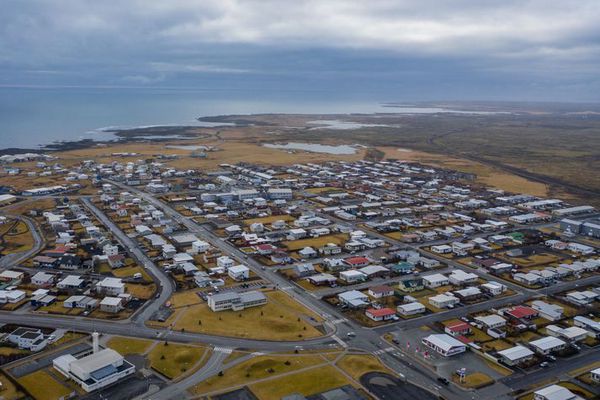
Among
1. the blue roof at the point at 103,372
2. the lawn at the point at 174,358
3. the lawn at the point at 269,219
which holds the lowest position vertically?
the lawn at the point at 174,358

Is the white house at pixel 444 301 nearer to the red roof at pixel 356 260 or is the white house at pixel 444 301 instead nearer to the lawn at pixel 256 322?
the red roof at pixel 356 260

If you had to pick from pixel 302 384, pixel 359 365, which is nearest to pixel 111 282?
pixel 302 384

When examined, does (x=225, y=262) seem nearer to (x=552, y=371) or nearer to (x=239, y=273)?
(x=239, y=273)

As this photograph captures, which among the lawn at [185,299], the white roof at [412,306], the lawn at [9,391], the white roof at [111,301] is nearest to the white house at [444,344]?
the white roof at [412,306]

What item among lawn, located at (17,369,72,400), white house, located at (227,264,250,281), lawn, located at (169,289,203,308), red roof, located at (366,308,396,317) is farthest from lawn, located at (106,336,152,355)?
red roof, located at (366,308,396,317)

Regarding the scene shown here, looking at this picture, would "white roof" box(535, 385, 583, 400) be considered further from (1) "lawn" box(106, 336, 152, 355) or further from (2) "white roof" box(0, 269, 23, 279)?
(2) "white roof" box(0, 269, 23, 279)
